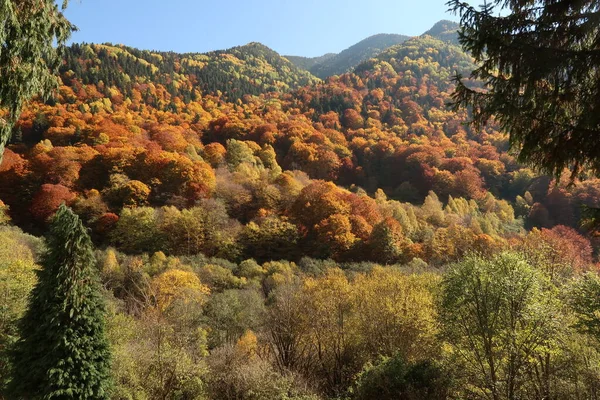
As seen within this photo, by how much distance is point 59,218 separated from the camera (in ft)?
37.4

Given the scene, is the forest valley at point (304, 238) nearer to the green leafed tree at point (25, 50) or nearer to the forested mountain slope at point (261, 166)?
the forested mountain slope at point (261, 166)

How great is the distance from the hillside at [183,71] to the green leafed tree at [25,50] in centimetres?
9231

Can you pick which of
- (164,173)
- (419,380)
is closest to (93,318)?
(419,380)

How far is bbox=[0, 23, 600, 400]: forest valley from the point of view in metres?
12.4

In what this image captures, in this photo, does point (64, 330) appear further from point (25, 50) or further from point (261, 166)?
point (261, 166)

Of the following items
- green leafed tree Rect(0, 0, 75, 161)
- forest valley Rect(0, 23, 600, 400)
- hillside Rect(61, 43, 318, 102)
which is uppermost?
hillside Rect(61, 43, 318, 102)

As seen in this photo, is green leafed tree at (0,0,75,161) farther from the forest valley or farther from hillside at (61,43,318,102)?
hillside at (61,43,318,102)

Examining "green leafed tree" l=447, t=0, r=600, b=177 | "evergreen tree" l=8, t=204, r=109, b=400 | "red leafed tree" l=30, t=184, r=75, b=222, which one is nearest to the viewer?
"green leafed tree" l=447, t=0, r=600, b=177

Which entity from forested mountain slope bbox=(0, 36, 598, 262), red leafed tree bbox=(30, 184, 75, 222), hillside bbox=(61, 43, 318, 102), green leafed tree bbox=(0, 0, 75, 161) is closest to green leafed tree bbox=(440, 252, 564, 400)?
forested mountain slope bbox=(0, 36, 598, 262)

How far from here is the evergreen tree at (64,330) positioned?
35.6ft

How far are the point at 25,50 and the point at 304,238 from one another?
1554 inches

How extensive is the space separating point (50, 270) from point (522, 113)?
44.9 feet

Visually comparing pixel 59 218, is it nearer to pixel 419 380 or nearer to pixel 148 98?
pixel 419 380

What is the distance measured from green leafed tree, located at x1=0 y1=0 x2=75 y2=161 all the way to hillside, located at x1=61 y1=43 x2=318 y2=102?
92.3 meters
